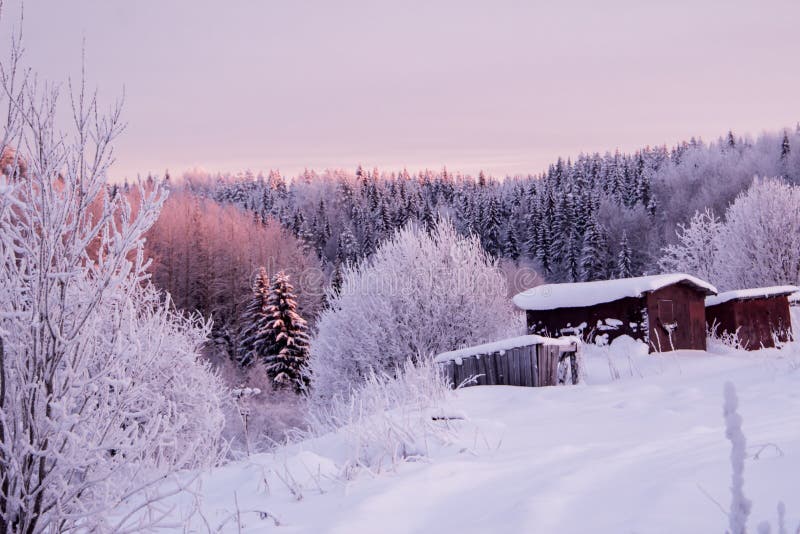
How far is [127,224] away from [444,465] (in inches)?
125

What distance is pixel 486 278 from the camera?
914 inches

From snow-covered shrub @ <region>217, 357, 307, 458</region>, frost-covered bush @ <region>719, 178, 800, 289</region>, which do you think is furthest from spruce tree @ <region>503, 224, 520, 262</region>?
snow-covered shrub @ <region>217, 357, 307, 458</region>

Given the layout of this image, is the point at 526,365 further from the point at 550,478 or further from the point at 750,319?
the point at 750,319

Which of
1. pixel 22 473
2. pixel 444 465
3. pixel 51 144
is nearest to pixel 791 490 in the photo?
pixel 444 465

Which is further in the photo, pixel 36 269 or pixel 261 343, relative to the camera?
pixel 261 343

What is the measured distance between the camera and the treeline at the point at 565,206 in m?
79.6

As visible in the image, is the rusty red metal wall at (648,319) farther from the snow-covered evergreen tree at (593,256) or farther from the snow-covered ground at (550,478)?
the snow-covered evergreen tree at (593,256)

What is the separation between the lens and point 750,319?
72.9 ft

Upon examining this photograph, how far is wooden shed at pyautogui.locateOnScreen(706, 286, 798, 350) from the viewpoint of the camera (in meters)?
21.9

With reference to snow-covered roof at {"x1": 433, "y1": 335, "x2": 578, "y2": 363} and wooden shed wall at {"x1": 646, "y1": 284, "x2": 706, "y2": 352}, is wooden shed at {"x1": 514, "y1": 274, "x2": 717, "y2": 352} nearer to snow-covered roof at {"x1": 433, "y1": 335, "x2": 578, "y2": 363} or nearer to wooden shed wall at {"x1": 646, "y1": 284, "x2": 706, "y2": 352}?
wooden shed wall at {"x1": 646, "y1": 284, "x2": 706, "y2": 352}

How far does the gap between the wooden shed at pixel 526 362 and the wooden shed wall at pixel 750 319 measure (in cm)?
1196

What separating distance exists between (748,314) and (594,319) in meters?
6.38

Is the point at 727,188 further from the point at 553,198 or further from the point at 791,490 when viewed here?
the point at 791,490

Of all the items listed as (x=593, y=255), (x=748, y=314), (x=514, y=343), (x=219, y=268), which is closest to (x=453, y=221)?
(x=593, y=255)
